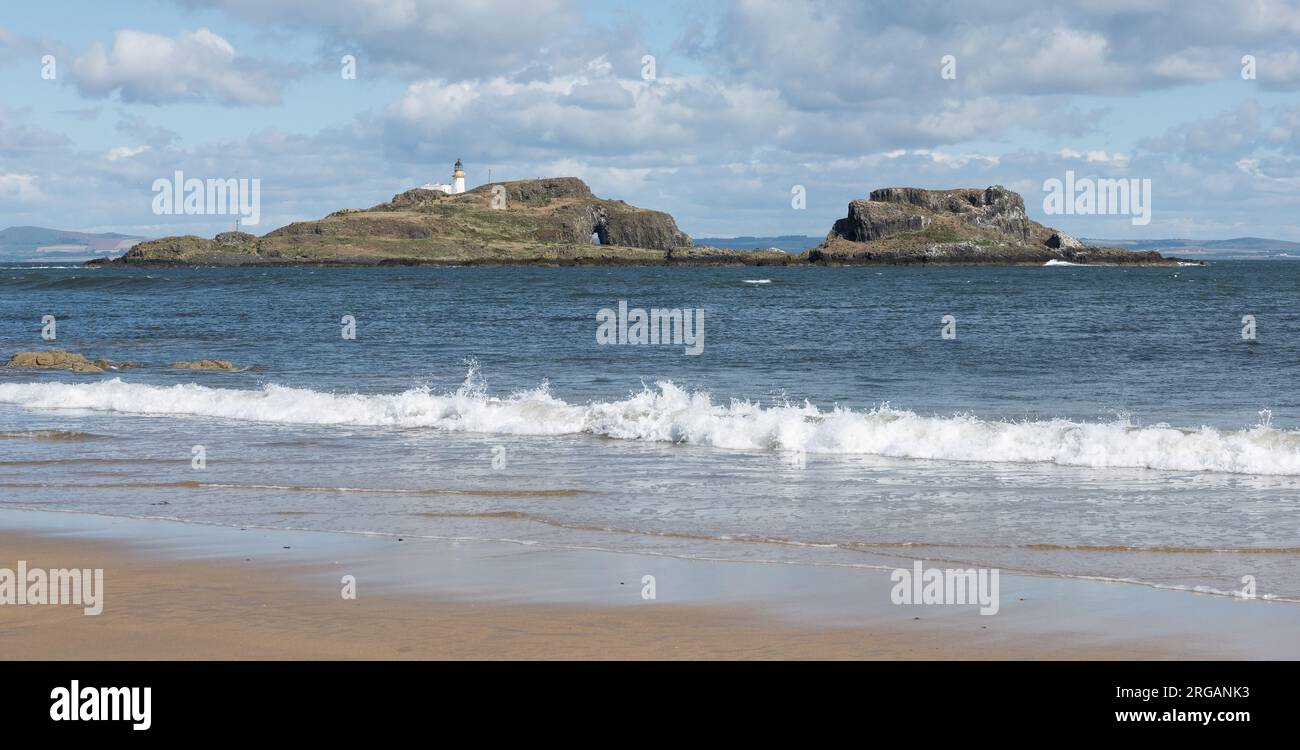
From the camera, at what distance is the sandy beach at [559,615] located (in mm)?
7465

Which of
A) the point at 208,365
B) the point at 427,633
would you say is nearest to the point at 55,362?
the point at 208,365

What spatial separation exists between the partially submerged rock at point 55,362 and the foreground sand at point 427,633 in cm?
2362

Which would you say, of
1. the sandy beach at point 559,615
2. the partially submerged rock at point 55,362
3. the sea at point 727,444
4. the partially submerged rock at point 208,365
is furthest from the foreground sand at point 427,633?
the partially submerged rock at point 55,362

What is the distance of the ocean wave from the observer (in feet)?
51.7

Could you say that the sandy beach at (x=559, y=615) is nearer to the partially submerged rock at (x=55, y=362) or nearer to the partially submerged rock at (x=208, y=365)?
the partially submerged rock at (x=208, y=365)

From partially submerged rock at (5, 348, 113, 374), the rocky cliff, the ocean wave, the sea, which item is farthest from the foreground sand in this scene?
the rocky cliff

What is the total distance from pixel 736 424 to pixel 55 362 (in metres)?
20.7

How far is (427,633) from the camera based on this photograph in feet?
25.7

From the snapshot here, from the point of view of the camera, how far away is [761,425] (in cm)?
1809

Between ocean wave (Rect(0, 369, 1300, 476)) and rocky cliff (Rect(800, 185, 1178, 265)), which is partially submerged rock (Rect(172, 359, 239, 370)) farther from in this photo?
rocky cliff (Rect(800, 185, 1178, 265))

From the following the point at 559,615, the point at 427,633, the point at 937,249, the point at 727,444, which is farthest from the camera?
the point at 937,249

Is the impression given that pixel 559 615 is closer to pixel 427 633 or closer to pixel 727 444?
pixel 427 633

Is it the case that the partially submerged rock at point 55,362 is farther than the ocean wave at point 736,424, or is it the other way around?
the partially submerged rock at point 55,362
